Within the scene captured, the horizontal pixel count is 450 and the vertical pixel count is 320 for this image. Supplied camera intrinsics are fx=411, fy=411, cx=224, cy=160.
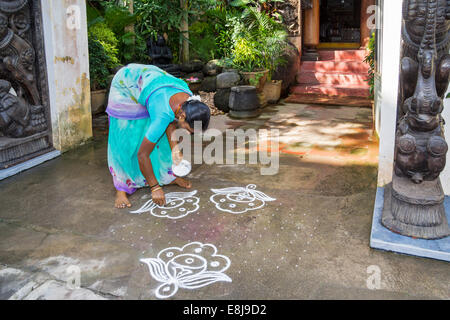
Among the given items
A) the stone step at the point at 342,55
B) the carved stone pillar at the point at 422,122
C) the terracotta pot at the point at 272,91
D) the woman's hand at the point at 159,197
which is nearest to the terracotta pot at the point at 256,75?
the terracotta pot at the point at 272,91

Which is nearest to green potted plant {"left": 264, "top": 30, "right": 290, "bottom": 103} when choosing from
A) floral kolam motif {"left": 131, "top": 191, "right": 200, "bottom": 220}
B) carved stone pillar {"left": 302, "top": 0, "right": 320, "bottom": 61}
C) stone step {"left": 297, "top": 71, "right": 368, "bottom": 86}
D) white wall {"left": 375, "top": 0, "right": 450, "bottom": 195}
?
stone step {"left": 297, "top": 71, "right": 368, "bottom": 86}

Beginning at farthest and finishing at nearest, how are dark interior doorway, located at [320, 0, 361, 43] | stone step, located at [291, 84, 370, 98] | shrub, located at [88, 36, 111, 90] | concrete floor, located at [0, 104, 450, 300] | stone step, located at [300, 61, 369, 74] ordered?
dark interior doorway, located at [320, 0, 361, 43]
stone step, located at [300, 61, 369, 74]
stone step, located at [291, 84, 370, 98]
shrub, located at [88, 36, 111, 90]
concrete floor, located at [0, 104, 450, 300]

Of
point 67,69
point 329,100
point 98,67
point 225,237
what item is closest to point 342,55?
point 329,100

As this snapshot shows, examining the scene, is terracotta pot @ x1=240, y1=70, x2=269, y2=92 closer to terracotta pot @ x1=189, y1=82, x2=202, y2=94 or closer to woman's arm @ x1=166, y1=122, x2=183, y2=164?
terracotta pot @ x1=189, y1=82, x2=202, y2=94

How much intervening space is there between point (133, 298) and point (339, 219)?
1.74 m

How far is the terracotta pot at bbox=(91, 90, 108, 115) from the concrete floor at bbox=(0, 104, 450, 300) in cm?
223

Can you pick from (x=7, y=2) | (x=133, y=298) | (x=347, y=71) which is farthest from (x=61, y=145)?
(x=347, y=71)

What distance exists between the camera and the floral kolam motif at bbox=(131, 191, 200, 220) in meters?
3.40

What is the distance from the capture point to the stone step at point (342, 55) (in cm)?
966

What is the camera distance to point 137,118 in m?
3.54

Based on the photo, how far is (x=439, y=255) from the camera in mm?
2625

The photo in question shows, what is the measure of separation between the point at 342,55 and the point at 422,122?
7.59m

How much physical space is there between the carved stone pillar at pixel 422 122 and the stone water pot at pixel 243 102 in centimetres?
413

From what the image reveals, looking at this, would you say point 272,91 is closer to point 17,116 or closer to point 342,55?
point 342,55
